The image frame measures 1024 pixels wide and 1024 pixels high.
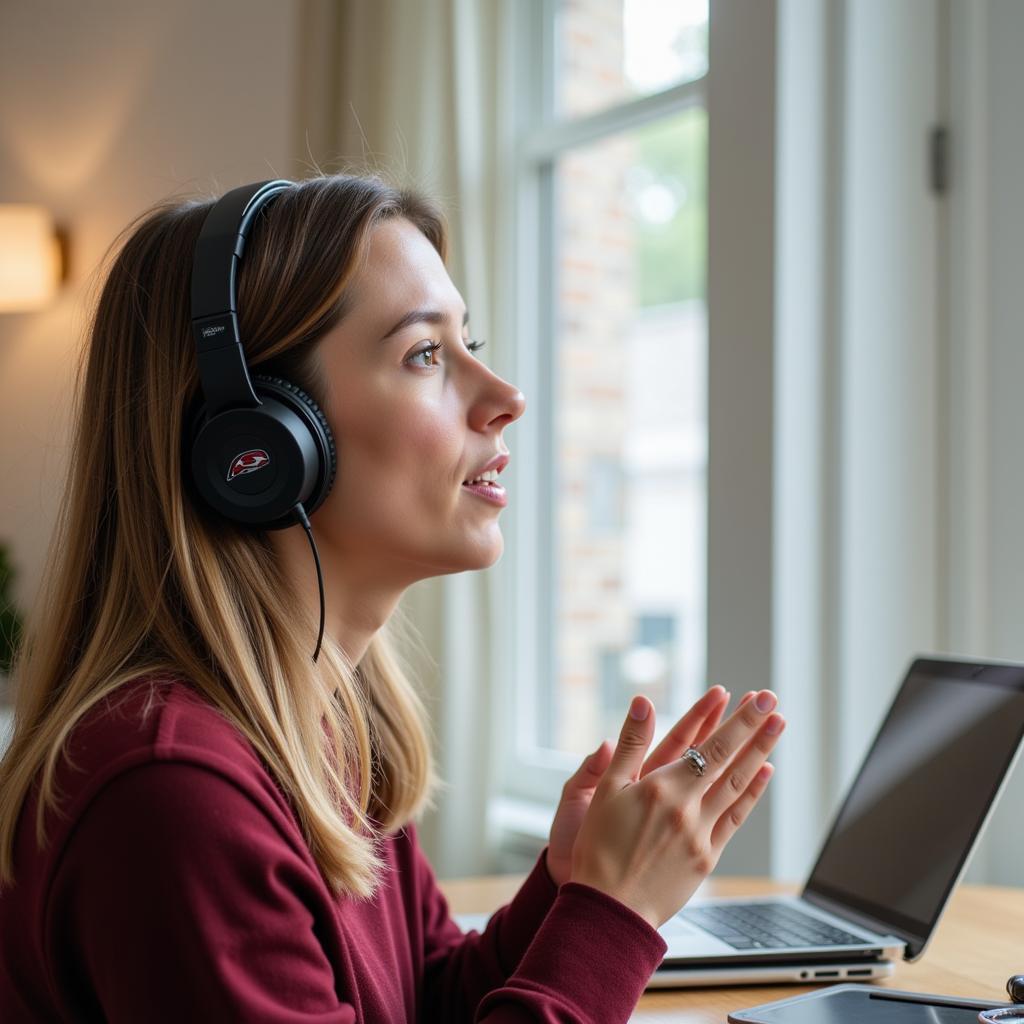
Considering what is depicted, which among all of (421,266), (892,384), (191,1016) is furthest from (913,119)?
(191,1016)

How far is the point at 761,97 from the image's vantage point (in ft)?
5.49

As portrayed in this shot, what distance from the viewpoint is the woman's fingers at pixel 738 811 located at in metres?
0.92

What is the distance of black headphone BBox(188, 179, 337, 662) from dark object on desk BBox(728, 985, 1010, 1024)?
1.48 ft

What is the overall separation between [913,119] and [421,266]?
99 centimetres

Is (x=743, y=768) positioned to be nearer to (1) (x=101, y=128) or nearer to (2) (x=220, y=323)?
(2) (x=220, y=323)

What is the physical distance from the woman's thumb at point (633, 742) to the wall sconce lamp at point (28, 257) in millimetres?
2891

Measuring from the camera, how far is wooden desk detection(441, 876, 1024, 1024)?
1.01m

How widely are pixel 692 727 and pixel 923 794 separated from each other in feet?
0.99

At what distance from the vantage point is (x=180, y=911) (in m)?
0.70

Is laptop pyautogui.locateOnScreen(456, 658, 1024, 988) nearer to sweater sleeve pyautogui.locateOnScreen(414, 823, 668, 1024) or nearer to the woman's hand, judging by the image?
the woman's hand

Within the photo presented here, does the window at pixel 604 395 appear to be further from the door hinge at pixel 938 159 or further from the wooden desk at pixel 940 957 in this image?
the wooden desk at pixel 940 957

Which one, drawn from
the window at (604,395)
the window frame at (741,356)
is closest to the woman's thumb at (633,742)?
the window frame at (741,356)

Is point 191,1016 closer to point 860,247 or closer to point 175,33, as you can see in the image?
point 860,247

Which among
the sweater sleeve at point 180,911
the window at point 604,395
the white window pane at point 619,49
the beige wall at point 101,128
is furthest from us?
the beige wall at point 101,128
